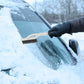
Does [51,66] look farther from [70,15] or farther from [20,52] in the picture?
[70,15]

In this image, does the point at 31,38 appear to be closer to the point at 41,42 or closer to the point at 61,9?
the point at 41,42

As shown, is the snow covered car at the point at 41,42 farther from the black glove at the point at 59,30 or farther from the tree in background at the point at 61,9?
the tree in background at the point at 61,9

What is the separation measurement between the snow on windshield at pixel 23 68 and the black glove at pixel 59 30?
1.19 ft

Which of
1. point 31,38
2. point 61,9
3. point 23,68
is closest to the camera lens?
point 23,68

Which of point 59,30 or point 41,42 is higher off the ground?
point 59,30

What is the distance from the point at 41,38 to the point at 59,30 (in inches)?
8.5

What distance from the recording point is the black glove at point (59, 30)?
1685mm

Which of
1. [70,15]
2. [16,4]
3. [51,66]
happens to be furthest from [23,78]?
[70,15]

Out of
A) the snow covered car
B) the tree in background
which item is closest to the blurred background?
the tree in background

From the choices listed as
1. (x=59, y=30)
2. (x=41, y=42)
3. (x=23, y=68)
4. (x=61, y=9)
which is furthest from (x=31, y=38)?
(x=61, y=9)

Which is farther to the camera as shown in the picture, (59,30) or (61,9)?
(61,9)

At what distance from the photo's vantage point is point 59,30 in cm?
170

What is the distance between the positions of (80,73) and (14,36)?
648mm

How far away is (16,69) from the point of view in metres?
1.21
